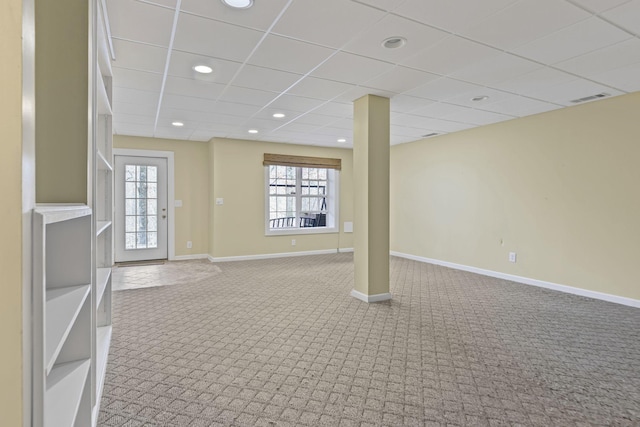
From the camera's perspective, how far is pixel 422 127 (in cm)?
560

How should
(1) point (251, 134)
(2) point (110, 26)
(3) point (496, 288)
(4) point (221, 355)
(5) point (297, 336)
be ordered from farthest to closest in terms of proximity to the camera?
(1) point (251, 134)
(3) point (496, 288)
(5) point (297, 336)
(4) point (221, 355)
(2) point (110, 26)

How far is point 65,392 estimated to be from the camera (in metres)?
1.25

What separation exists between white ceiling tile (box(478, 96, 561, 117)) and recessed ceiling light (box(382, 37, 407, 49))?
2.14m

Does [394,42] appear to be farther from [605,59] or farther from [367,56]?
[605,59]

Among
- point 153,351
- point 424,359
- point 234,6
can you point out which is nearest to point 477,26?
point 234,6

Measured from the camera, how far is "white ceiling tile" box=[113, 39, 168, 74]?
8.92 feet

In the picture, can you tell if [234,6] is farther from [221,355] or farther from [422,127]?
[422,127]

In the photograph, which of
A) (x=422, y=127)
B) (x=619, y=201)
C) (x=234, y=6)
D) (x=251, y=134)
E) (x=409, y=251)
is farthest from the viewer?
(x=409, y=251)

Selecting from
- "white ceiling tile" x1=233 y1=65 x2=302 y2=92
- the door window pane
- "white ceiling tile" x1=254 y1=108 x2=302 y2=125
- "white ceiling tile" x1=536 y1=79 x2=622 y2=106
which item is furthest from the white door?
"white ceiling tile" x1=536 y1=79 x2=622 y2=106

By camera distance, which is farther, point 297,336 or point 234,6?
point 297,336

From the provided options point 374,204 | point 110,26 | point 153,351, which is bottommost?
point 153,351

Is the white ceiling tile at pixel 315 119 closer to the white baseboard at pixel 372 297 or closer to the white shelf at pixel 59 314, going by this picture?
the white baseboard at pixel 372 297

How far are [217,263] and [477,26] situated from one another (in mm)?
5552

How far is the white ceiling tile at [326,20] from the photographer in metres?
2.19
